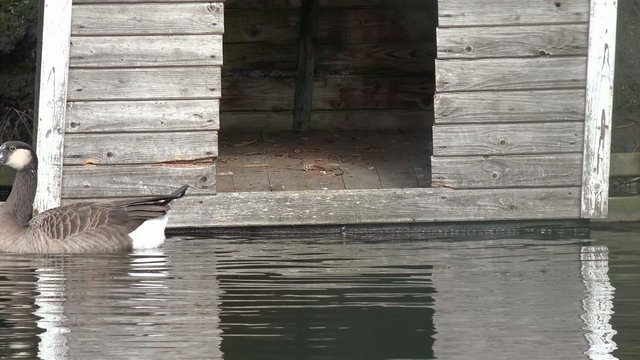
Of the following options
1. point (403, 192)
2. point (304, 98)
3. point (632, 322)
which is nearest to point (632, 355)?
point (632, 322)

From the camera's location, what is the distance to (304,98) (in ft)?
43.1

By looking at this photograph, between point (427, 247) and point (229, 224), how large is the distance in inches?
62.1

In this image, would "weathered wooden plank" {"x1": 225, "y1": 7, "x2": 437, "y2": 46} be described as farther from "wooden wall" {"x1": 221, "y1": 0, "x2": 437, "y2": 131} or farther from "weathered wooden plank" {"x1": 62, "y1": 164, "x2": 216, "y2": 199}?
"weathered wooden plank" {"x1": 62, "y1": 164, "x2": 216, "y2": 199}

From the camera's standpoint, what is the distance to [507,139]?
10.1 m

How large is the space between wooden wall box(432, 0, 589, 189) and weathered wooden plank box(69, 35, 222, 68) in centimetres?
177

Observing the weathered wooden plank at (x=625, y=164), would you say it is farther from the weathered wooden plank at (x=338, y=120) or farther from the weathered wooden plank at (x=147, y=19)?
the weathered wooden plank at (x=147, y=19)

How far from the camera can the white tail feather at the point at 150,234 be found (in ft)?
30.8

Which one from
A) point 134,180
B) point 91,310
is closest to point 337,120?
point 134,180

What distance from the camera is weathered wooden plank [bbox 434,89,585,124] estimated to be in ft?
32.9

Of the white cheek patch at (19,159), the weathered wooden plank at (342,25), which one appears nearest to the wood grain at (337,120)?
the weathered wooden plank at (342,25)

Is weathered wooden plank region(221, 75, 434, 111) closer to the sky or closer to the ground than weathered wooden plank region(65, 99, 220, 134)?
closer to the sky

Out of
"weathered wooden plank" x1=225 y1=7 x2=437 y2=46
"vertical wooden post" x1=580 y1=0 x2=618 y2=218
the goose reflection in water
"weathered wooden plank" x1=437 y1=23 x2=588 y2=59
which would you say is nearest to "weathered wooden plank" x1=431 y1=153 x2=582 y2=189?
"vertical wooden post" x1=580 y1=0 x2=618 y2=218

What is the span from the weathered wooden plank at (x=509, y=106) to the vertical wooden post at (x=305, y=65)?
3.21 m

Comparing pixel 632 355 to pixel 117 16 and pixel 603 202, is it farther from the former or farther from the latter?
pixel 117 16
